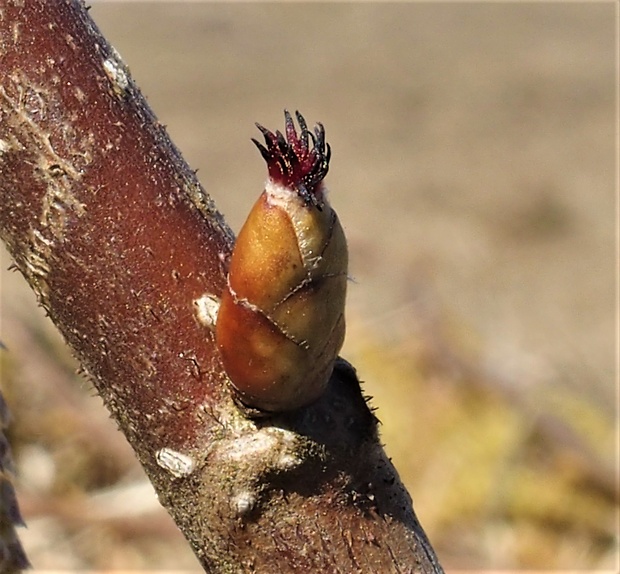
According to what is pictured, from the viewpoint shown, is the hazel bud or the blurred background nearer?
the hazel bud

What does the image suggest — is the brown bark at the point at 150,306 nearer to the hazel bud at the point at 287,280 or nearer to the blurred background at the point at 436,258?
the hazel bud at the point at 287,280

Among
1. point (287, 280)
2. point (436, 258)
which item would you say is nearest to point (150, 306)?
point (287, 280)

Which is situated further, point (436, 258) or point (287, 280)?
point (436, 258)

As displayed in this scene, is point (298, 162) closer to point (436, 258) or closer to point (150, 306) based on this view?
point (150, 306)

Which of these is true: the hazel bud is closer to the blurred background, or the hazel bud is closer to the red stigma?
the red stigma

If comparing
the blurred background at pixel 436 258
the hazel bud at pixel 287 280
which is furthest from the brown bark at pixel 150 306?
the blurred background at pixel 436 258

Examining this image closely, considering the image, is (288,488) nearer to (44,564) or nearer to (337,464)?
(337,464)

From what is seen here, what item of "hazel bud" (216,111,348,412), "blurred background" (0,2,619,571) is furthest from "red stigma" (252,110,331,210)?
"blurred background" (0,2,619,571)

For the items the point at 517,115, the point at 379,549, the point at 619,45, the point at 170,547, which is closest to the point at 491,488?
the point at 170,547

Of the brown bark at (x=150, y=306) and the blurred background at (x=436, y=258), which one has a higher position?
the blurred background at (x=436, y=258)
